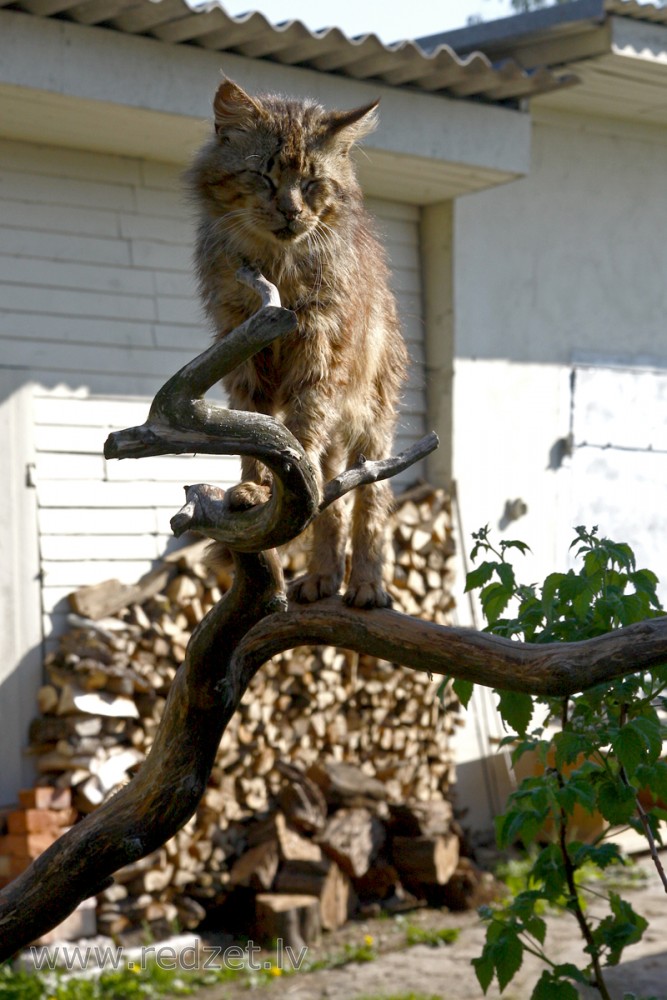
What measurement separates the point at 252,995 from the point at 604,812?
9.48ft

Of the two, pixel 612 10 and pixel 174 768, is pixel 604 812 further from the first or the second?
pixel 612 10

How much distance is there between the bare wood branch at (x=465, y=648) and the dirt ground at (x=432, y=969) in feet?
7.35

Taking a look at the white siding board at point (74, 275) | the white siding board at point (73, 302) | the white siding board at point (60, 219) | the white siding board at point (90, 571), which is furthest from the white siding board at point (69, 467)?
the white siding board at point (60, 219)

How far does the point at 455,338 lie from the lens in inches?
274

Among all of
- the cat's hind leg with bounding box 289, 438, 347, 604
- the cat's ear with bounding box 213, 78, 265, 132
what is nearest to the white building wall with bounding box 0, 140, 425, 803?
the cat's hind leg with bounding box 289, 438, 347, 604

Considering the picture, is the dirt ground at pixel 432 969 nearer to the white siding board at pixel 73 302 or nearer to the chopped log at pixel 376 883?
the chopped log at pixel 376 883

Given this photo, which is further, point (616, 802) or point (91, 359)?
point (91, 359)

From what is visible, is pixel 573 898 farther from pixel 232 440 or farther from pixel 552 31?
pixel 552 31

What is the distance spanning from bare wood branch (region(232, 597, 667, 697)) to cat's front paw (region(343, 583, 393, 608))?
3 centimetres

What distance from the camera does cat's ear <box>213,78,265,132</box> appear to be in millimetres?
3260

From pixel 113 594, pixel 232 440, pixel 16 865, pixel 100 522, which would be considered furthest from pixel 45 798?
pixel 232 440

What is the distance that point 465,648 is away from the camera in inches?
108

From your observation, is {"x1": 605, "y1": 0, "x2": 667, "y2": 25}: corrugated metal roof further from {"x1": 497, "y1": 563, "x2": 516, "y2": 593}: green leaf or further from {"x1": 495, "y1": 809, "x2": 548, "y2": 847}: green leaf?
{"x1": 495, "y1": 809, "x2": 548, "y2": 847}: green leaf

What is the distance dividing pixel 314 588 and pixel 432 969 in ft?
9.00
